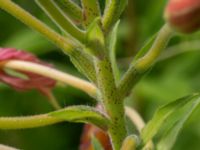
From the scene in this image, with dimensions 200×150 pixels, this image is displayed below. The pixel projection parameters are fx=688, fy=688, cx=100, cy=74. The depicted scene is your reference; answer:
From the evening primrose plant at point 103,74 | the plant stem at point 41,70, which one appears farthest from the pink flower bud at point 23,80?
the evening primrose plant at point 103,74

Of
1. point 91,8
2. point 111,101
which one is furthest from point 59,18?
point 111,101

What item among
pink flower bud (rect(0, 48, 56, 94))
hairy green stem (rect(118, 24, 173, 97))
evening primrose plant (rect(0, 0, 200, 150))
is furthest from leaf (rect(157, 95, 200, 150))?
pink flower bud (rect(0, 48, 56, 94))

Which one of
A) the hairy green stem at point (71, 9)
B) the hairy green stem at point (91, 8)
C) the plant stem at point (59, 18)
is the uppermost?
the hairy green stem at point (71, 9)

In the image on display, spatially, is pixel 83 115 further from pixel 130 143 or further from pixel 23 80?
pixel 23 80

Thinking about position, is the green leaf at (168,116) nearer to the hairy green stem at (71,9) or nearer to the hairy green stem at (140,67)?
the hairy green stem at (140,67)

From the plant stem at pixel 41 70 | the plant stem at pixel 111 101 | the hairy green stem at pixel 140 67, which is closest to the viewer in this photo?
the hairy green stem at pixel 140 67

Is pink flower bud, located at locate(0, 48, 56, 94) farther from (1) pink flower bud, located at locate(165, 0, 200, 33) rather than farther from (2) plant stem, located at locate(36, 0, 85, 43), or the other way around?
(1) pink flower bud, located at locate(165, 0, 200, 33)
